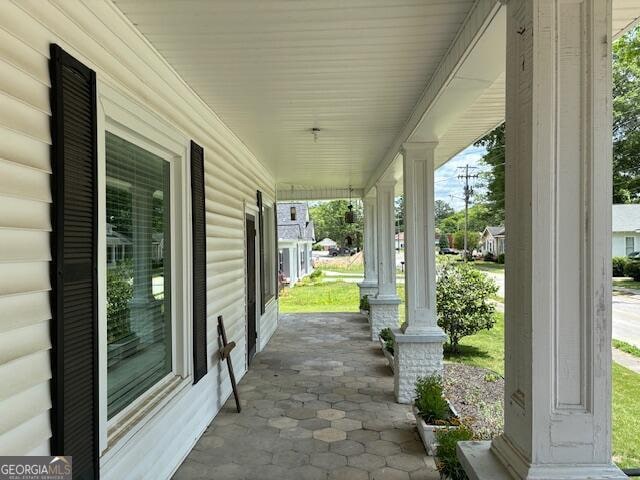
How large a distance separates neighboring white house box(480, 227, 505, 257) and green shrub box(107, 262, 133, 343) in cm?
4027

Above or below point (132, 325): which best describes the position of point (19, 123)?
above

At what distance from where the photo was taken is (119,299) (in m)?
2.47

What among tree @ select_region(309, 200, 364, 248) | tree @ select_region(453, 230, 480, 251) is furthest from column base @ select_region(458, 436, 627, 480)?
tree @ select_region(453, 230, 480, 251)

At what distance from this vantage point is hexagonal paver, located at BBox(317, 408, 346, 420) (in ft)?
13.0

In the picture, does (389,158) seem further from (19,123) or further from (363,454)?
(19,123)

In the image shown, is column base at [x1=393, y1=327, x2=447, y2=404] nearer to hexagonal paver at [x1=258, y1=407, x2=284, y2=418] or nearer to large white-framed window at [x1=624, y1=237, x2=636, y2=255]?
hexagonal paver at [x1=258, y1=407, x2=284, y2=418]

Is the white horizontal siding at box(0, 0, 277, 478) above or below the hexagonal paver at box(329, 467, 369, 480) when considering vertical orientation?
above

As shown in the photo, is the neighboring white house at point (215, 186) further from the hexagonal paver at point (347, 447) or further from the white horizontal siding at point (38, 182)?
the hexagonal paver at point (347, 447)

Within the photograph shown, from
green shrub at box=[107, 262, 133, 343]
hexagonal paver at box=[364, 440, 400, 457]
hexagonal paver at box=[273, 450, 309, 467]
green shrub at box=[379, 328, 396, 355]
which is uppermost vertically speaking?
green shrub at box=[107, 262, 133, 343]

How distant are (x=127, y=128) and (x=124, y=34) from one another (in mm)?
477

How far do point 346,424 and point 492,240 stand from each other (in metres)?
44.1

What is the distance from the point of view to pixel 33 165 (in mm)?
1621

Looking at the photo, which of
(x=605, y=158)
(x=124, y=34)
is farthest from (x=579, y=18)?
(x=124, y=34)

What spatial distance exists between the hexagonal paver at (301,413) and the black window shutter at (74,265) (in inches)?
89.6
